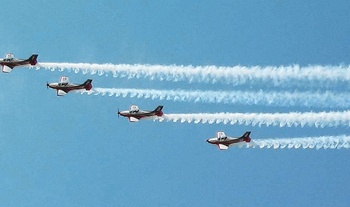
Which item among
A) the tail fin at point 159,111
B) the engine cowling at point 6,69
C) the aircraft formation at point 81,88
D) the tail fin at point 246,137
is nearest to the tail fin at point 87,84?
the aircraft formation at point 81,88

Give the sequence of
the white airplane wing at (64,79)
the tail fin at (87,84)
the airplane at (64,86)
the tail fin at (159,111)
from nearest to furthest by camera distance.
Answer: the tail fin at (159,111) → the tail fin at (87,84) → the airplane at (64,86) → the white airplane wing at (64,79)

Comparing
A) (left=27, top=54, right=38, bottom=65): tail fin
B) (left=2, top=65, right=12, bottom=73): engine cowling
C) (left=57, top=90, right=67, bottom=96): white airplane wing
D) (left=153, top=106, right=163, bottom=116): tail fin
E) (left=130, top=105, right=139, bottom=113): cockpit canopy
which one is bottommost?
(left=153, top=106, right=163, bottom=116): tail fin

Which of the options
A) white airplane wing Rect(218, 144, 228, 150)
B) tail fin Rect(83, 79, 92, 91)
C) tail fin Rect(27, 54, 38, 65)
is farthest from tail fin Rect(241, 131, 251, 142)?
tail fin Rect(27, 54, 38, 65)

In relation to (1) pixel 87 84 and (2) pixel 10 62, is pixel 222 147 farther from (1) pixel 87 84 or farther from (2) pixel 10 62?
(2) pixel 10 62

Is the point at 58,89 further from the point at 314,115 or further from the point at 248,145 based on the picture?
the point at 314,115

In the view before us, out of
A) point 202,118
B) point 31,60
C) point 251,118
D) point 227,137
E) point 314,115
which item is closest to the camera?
point 314,115

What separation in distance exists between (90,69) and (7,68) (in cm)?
1200

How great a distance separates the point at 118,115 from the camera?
92.5 metres

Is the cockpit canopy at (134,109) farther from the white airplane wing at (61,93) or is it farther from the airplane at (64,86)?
the white airplane wing at (61,93)

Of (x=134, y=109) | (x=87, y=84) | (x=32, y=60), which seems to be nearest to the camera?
(x=87, y=84)

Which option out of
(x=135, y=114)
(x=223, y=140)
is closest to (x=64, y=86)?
(x=135, y=114)

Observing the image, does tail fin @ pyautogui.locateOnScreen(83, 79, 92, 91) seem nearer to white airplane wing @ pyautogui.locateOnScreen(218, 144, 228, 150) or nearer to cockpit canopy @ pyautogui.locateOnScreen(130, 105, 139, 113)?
cockpit canopy @ pyautogui.locateOnScreen(130, 105, 139, 113)

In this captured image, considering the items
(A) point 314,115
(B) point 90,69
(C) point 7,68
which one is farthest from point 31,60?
(A) point 314,115

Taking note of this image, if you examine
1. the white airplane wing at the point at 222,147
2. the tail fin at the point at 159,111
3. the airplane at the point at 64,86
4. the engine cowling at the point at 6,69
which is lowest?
the white airplane wing at the point at 222,147
